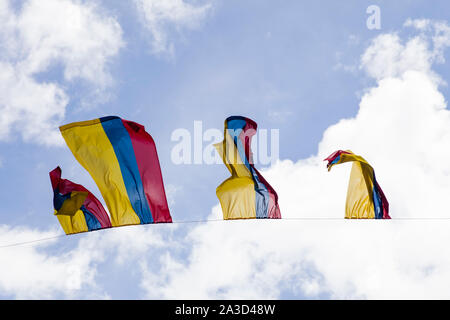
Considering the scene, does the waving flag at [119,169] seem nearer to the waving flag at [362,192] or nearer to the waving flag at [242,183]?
the waving flag at [242,183]

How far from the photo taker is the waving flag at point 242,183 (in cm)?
1659

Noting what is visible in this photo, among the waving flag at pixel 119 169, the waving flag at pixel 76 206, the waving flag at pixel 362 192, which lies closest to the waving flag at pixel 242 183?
the waving flag at pixel 119 169

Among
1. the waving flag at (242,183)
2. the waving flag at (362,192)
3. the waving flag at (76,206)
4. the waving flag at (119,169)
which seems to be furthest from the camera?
the waving flag at (362,192)

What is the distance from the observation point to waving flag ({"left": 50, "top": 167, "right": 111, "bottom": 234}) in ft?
49.5

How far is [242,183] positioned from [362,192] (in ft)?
17.2

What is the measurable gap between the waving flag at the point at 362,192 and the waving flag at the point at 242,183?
3158 mm

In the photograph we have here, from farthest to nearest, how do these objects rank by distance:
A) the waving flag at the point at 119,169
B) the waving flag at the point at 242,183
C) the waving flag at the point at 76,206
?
the waving flag at the point at 242,183, the waving flag at the point at 119,169, the waving flag at the point at 76,206

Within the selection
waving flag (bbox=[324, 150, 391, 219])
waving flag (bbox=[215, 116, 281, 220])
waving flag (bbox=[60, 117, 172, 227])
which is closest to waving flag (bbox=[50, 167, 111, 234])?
waving flag (bbox=[60, 117, 172, 227])

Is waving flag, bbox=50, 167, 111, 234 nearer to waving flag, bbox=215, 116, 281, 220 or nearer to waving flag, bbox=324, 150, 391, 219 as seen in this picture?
waving flag, bbox=215, 116, 281, 220

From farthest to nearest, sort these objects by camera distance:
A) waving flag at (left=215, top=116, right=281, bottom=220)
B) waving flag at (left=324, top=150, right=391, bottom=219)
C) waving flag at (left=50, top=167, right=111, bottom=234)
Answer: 1. waving flag at (left=324, top=150, right=391, bottom=219)
2. waving flag at (left=215, top=116, right=281, bottom=220)
3. waving flag at (left=50, top=167, right=111, bottom=234)

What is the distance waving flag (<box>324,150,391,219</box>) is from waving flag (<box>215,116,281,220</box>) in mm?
3158

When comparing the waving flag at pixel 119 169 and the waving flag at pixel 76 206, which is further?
the waving flag at pixel 119 169
